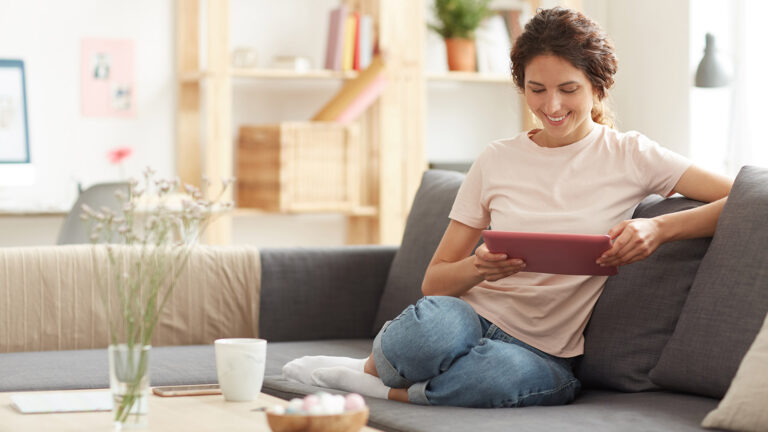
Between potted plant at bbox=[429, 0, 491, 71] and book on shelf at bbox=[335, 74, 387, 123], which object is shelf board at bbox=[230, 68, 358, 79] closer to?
book on shelf at bbox=[335, 74, 387, 123]

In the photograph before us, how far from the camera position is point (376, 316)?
278cm

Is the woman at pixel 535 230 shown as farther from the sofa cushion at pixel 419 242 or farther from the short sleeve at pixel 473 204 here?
the sofa cushion at pixel 419 242

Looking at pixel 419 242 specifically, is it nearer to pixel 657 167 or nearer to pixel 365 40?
pixel 657 167

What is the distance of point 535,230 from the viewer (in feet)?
6.55

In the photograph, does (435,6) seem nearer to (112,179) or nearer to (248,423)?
(112,179)

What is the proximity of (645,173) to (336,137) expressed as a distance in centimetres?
243

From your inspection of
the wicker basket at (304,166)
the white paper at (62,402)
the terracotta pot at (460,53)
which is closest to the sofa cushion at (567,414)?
the white paper at (62,402)

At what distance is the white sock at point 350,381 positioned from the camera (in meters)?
1.92

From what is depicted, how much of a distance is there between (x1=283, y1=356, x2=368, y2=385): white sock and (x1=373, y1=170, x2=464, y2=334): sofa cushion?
53 centimetres

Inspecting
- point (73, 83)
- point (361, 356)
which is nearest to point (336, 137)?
point (73, 83)

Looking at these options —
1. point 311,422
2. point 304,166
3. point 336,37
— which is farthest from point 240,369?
point 336,37

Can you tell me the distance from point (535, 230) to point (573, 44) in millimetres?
356

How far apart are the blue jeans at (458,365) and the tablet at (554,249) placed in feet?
0.49

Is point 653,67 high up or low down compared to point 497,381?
up
